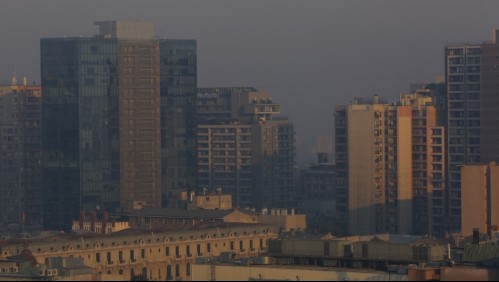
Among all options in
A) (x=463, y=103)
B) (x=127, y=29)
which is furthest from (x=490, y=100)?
(x=127, y=29)

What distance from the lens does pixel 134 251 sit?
417 feet

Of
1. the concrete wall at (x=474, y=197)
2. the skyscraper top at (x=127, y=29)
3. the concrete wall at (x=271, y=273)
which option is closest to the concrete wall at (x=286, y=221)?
the concrete wall at (x=474, y=197)

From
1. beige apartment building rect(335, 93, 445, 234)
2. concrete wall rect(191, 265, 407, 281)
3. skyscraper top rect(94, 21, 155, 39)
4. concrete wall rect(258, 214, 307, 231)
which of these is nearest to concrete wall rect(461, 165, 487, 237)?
concrete wall rect(258, 214, 307, 231)

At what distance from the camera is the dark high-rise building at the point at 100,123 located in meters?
185

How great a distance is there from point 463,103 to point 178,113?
2812cm

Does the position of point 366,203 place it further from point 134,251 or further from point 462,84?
point 134,251

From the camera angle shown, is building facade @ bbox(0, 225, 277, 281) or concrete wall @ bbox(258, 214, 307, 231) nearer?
building facade @ bbox(0, 225, 277, 281)

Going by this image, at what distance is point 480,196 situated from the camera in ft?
543

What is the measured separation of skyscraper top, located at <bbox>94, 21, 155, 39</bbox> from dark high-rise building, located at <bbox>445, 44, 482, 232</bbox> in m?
29.8

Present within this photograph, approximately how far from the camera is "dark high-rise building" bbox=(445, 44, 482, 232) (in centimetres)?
19538

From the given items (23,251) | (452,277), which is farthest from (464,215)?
(452,277)

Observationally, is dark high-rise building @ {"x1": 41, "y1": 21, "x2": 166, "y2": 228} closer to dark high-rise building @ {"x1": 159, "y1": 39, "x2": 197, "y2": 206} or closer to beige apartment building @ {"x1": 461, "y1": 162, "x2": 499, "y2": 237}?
dark high-rise building @ {"x1": 159, "y1": 39, "x2": 197, "y2": 206}

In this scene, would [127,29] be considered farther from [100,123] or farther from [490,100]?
[490,100]

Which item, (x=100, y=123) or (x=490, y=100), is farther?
(x=490, y=100)
